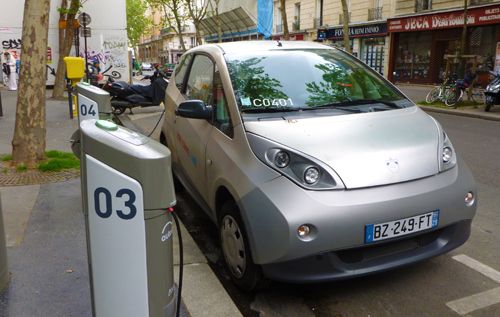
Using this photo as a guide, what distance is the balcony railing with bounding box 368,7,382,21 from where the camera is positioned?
28.5 meters

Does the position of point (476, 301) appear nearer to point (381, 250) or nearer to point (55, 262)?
point (381, 250)

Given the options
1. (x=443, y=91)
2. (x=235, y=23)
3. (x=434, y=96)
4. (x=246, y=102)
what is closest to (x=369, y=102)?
(x=246, y=102)

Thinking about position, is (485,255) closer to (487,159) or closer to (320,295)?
(320,295)

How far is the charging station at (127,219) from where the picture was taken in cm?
164

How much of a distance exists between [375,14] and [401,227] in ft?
93.5

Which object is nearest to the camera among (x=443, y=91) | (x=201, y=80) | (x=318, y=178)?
(x=318, y=178)

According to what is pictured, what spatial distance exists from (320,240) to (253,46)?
212cm

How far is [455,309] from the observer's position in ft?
9.46

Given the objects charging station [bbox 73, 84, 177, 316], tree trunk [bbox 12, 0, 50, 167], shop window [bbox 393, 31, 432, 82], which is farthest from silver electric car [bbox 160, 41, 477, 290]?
shop window [bbox 393, 31, 432, 82]

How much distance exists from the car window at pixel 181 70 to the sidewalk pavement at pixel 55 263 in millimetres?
1574

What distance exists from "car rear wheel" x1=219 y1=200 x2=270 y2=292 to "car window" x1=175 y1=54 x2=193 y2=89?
2.12 m

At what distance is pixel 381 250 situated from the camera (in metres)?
2.82

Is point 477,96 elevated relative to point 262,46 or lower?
lower

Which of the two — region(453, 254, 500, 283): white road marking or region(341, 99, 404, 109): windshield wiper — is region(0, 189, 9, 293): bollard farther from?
region(453, 254, 500, 283): white road marking
